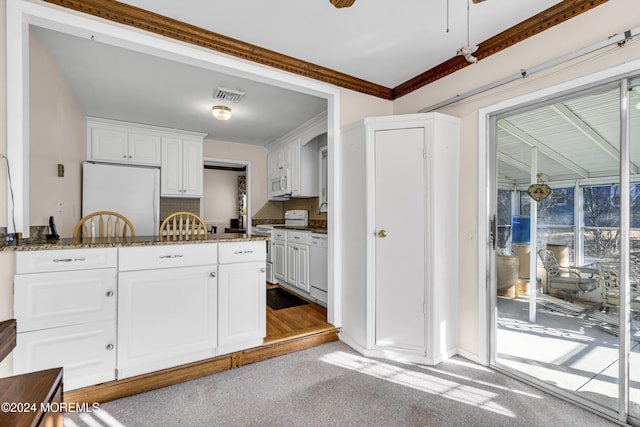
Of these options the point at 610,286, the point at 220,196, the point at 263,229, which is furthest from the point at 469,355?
the point at 220,196

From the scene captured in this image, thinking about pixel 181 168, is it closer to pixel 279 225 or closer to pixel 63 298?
pixel 279 225

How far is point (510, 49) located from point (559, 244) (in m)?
1.49

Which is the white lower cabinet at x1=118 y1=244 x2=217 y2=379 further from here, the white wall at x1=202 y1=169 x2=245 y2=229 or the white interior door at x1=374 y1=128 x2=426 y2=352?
the white wall at x1=202 y1=169 x2=245 y2=229

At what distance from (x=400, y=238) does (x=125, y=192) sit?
3697mm

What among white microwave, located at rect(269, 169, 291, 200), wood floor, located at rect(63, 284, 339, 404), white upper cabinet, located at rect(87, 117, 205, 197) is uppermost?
white upper cabinet, located at rect(87, 117, 205, 197)

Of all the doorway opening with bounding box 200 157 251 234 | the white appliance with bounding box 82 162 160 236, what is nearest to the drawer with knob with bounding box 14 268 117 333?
the white appliance with bounding box 82 162 160 236

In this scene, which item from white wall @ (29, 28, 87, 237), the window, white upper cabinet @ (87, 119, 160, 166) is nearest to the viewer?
the window

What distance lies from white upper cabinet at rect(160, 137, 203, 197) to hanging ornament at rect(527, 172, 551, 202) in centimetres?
444

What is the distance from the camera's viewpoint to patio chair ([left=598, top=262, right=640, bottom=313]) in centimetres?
180

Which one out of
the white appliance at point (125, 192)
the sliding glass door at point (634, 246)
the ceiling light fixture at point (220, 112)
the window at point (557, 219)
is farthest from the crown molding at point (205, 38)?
the white appliance at point (125, 192)

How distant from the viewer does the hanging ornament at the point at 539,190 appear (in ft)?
7.21

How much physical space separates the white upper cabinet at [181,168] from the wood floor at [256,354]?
246 cm

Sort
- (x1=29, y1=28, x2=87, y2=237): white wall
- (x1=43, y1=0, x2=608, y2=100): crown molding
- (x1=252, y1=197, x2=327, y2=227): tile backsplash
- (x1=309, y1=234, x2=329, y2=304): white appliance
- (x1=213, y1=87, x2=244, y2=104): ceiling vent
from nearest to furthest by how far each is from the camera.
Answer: (x1=43, y1=0, x2=608, y2=100): crown molding
(x1=29, y1=28, x2=87, y2=237): white wall
(x1=213, y1=87, x2=244, y2=104): ceiling vent
(x1=309, y1=234, x2=329, y2=304): white appliance
(x1=252, y1=197, x2=327, y2=227): tile backsplash

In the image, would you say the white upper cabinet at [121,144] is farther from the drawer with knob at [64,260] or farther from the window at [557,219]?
the window at [557,219]
